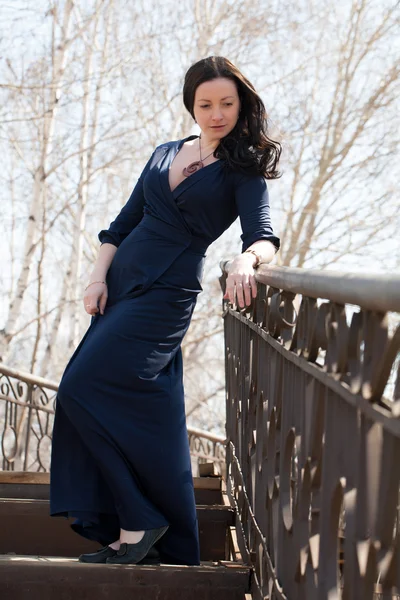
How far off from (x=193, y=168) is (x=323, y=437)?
1603 mm

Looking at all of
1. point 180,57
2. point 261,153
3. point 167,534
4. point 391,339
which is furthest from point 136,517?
point 180,57

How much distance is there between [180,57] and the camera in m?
14.6

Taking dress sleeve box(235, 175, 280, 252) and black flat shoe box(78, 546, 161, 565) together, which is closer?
dress sleeve box(235, 175, 280, 252)

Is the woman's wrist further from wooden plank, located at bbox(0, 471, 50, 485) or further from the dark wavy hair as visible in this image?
wooden plank, located at bbox(0, 471, 50, 485)

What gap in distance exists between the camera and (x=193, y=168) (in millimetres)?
3217

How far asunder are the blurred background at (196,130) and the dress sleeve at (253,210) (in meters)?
10.1

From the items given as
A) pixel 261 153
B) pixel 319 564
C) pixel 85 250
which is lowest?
pixel 319 564

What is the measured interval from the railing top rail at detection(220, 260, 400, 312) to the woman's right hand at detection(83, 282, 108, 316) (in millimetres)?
1219

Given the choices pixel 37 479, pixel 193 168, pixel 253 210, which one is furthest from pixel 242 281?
pixel 37 479

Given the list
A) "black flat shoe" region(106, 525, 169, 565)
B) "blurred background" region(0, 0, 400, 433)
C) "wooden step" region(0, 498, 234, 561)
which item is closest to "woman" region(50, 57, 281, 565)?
"black flat shoe" region(106, 525, 169, 565)

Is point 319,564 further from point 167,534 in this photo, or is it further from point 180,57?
point 180,57

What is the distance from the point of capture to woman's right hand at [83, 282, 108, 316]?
10.7ft

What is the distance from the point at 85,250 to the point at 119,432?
46.1 feet

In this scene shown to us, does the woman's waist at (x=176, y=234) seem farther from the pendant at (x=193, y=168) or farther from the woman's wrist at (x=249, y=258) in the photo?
the woman's wrist at (x=249, y=258)
